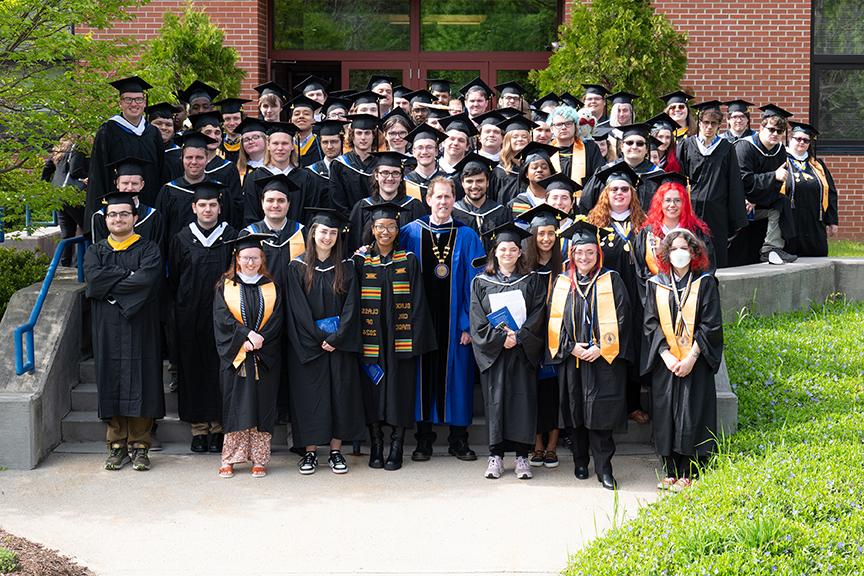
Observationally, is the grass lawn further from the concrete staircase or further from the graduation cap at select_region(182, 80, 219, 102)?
the graduation cap at select_region(182, 80, 219, 102)

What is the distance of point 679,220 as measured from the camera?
7.47 metres

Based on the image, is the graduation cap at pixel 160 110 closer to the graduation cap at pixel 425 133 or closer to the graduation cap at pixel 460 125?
the graduation cap at pixel 425 133

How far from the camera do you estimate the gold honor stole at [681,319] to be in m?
7.05

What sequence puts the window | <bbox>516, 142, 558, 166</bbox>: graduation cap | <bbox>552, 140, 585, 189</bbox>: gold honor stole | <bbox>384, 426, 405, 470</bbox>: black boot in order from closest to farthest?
<bbox>384, 426, 405, 470</bbox>: black boot, <bbox>516, 142, 558, 166</bbox>: graduation cap, <bbox>552, 140, 585, 189</bbox>: gold honor stole, the window

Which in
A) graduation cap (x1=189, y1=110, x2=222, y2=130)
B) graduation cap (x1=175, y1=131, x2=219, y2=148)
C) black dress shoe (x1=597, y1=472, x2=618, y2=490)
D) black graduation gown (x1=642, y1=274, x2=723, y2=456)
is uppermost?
graduation cap (x1=189, y1=110, x2=222, y2=130)

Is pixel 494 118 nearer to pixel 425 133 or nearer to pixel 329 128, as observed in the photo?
pixel 425 133

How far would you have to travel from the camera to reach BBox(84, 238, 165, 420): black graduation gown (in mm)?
7461

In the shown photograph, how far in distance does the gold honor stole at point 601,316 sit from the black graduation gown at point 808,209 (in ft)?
13.4

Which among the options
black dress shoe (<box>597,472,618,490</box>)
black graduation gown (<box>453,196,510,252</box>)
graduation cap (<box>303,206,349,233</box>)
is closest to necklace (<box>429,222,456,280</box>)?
black graduation gown (<box>453,196,510,252</box>)

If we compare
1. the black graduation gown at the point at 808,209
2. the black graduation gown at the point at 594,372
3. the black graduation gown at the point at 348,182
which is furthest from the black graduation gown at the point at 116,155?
the black graduation gown at the point at 808,209

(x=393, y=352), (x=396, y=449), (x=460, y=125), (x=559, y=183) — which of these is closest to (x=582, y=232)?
(x=559, y=183)

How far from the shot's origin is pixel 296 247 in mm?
7688

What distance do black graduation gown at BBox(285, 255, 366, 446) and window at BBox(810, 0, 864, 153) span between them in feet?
29.6

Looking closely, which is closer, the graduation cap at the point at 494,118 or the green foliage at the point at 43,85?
the green foliage at the point at 43,85
